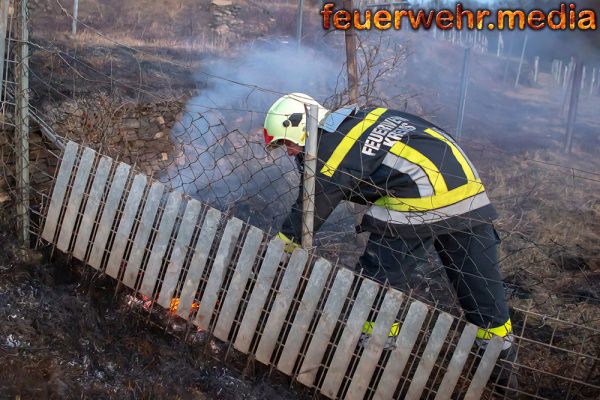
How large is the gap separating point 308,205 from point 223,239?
1.88 ft

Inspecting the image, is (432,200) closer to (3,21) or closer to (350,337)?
(350,337)

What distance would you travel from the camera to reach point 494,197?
992 cm

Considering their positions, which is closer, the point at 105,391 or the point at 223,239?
the point at 105,391

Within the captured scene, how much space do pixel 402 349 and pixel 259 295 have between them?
2.94ft

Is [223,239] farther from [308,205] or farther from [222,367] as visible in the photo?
[222,367]

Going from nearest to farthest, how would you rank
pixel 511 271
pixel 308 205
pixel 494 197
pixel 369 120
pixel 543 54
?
pixel 308 205, pixel 369 120, pixel 511 271, pixel 494 197, pixel 543 54

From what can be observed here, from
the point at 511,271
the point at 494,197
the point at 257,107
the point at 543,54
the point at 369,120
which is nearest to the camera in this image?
the point at 369,120

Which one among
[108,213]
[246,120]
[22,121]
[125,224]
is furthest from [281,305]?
[246,120]

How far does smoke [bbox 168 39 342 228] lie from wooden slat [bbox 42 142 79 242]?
2.29 meters

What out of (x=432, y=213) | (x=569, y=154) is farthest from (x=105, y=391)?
(x=569, y=154)

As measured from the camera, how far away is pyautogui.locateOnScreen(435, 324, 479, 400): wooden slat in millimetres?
3137

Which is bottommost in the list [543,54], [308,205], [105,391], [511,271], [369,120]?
[105,391]

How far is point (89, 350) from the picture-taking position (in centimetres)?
343

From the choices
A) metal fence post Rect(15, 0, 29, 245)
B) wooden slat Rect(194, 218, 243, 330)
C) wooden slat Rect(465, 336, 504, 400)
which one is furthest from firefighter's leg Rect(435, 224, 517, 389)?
metal fence post Rect(15, 0, 29, 245)
